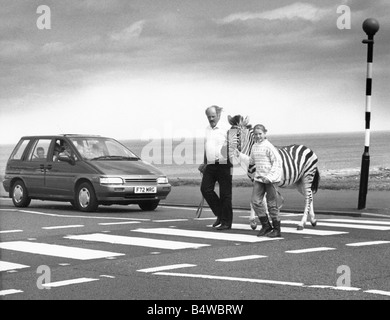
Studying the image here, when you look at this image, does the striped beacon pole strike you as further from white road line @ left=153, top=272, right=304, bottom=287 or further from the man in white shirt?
white road line @ left=153, top=272, right=304, bottom=287

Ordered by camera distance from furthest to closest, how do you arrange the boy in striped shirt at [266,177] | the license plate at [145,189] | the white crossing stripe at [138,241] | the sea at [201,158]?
1. the sea at [201,158]
2. the license plate at [145,189]
3. the boy in striped shirt at [266,177]
4. the white crossing stripe at [138,241]

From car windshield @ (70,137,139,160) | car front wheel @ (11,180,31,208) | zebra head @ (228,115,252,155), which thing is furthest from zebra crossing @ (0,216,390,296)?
car front wheel @ (11,180,31,208)

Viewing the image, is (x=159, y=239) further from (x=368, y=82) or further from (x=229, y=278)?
(x=368, y=82)

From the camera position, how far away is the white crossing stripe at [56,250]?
1110cm

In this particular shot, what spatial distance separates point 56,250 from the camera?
462 inches

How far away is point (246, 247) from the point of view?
1180 cm

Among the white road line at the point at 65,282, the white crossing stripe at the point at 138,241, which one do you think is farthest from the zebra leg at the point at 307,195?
the white road line at the point at 65,282

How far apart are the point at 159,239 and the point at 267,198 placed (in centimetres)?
174

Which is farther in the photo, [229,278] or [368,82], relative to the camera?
[368,82]

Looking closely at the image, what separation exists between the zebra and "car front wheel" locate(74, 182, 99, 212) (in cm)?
518

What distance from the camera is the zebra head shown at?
14266 millimetres

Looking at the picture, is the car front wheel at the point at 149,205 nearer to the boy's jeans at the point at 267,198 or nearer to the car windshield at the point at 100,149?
the car windshield at the point at 100,149

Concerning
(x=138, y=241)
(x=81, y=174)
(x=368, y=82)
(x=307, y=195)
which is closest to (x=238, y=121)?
(x=307, y=195)

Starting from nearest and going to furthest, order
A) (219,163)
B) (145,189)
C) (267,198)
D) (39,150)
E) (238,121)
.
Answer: (267,198)
(219,163)
(238,121)
(145,189)
(39,150)
